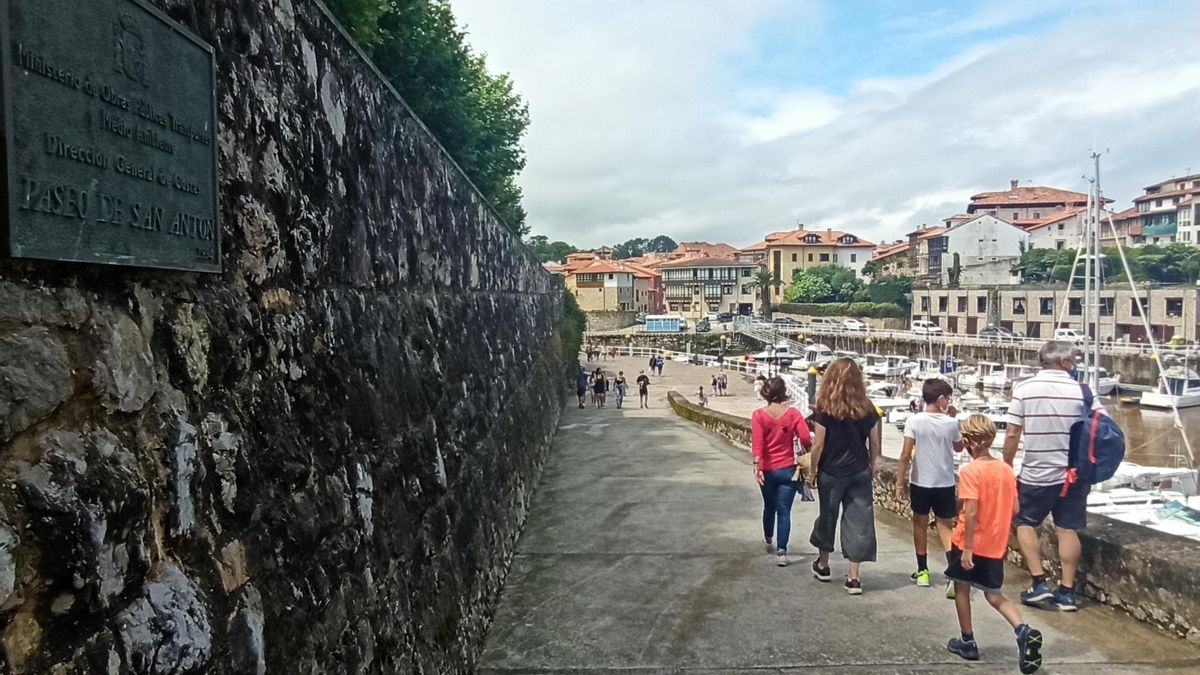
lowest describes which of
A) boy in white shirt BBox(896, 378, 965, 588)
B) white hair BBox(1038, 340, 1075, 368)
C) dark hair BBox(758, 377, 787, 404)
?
boy in white shirt BBox(896, 378, 965, 588)

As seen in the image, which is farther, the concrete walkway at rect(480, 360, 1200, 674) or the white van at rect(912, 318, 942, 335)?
the white van at rect(912, 318, 942, 335)

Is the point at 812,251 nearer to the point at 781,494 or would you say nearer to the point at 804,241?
the point at 804,241

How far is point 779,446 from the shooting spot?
6457 millimetres

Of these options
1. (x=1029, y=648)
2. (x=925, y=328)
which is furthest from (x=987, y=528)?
(x=925, y=328)

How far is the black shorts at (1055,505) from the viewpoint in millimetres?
5180

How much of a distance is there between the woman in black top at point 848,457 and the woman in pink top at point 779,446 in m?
0.56

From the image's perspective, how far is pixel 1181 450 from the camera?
1390 inches

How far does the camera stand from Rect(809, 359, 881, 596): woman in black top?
5.71m

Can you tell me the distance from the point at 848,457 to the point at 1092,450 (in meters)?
1.54

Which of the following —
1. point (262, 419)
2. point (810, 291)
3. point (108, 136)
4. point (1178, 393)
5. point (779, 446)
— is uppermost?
point (810, 291)

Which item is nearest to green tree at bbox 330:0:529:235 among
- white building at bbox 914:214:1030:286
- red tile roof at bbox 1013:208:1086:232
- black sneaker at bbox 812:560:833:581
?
black sneaker at bbox 812:560:833:581

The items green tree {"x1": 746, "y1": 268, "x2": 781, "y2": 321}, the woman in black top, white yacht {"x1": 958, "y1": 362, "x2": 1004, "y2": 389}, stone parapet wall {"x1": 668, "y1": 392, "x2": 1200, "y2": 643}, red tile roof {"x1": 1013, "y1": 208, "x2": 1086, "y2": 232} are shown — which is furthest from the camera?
green tree {"x1": 746, "y1": 268, "x2": 781, "y2": 321}

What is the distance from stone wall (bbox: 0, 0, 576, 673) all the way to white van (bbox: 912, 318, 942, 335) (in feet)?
235

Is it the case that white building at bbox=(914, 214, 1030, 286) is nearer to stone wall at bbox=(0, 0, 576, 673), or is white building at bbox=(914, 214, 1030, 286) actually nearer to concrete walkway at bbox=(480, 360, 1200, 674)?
concrete walkway at bbox=(480, 360, 1200, 674)
